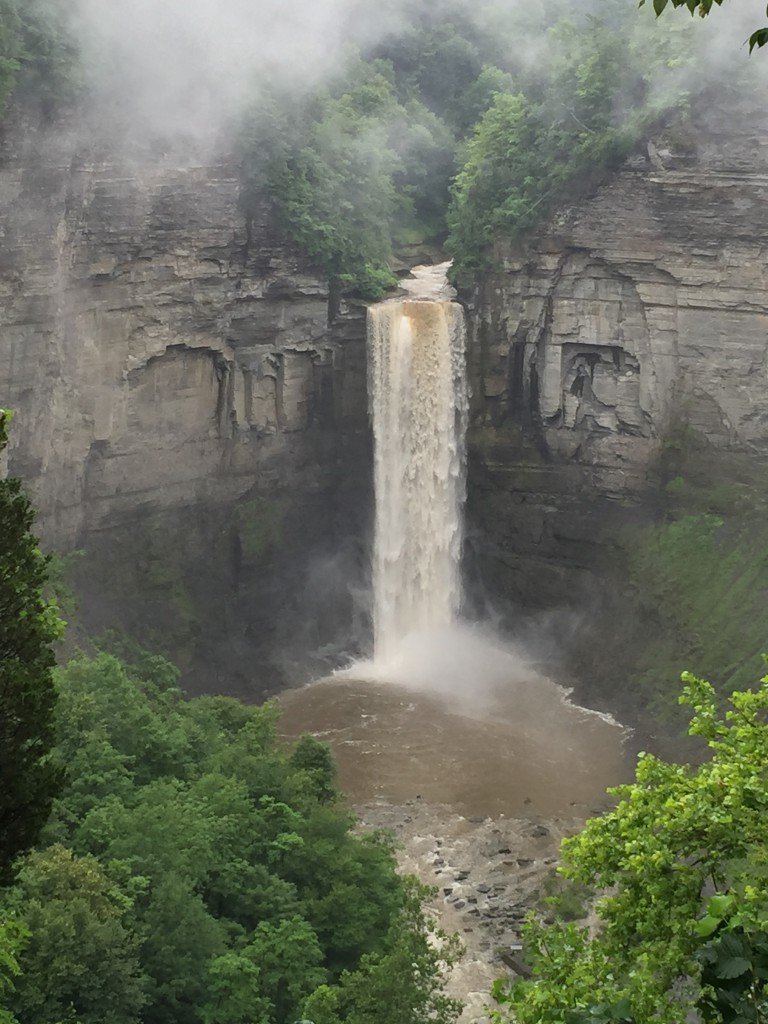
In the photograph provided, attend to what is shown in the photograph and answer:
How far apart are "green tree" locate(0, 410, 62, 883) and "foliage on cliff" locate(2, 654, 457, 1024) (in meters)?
4.24

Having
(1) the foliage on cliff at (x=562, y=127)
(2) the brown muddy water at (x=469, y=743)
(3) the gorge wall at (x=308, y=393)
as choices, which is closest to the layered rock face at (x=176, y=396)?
(3) the gorge wall at (x=308, y=393)

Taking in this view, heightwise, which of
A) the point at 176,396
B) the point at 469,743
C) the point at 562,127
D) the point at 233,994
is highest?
the point at 562,127

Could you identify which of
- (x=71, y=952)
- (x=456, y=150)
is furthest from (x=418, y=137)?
(x=71, y=952)

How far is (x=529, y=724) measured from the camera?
39.1 m

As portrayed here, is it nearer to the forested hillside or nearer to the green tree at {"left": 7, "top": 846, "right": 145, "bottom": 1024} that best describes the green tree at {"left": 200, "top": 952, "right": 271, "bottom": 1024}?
the green tree at {"left": 7, "top": 846, "right": 145, "bottom": 1024}

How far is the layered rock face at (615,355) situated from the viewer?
39.5 meters

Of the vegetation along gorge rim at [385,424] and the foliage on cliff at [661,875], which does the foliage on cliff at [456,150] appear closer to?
the vegetation along gorge rim at [385,424]

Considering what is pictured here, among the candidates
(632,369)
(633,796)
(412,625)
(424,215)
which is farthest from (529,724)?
(633,796)

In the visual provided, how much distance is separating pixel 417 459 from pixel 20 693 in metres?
30.4

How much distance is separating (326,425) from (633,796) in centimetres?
3070

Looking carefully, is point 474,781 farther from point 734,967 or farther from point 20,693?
point 734,967

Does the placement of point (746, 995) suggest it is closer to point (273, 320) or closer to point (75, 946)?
point (75, 946)

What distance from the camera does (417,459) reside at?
4428 cm

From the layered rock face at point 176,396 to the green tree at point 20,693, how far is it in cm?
2190
